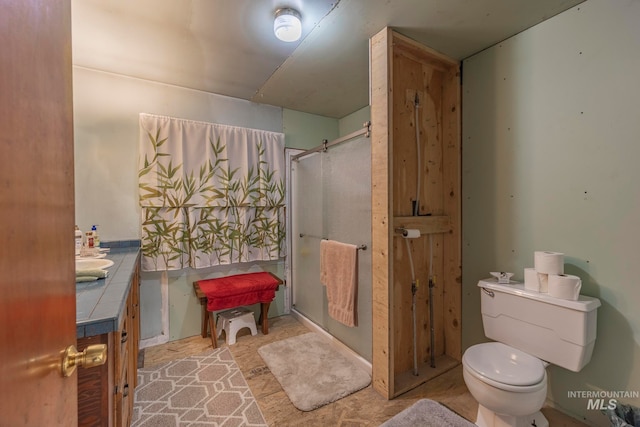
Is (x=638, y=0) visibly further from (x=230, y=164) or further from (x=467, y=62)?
(x=230, y=164)

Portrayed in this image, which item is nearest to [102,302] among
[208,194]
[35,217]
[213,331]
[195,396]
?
[35,217]

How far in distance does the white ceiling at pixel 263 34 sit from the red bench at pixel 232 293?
1842mm

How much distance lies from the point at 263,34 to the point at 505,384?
2427mm

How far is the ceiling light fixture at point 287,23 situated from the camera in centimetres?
163

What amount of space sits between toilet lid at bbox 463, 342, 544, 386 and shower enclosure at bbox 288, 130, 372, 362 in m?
0.74

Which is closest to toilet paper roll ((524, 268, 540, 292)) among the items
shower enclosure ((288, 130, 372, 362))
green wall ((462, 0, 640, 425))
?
green wall ((462, 0, 640, 425))

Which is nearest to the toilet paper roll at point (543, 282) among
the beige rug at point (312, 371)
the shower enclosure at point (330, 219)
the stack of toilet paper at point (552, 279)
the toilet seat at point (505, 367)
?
the stack of toilet paper at point (552, 279)

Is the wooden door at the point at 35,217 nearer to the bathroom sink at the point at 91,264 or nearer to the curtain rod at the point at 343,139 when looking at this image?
the bathroom sink at the point at 91,264

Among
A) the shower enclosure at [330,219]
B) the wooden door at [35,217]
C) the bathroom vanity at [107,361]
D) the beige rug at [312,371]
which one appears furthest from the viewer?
the shower enclosure at [330,219]

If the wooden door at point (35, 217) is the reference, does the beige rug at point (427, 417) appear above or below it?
below

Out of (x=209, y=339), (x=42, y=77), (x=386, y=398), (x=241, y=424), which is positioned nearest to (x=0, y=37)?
(x=42, y=77)

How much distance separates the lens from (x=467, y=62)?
2143 mm

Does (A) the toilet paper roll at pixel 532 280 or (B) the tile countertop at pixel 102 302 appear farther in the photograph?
(A) the toilet paper roll at pixel 532 280

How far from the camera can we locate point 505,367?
4.76 feet
